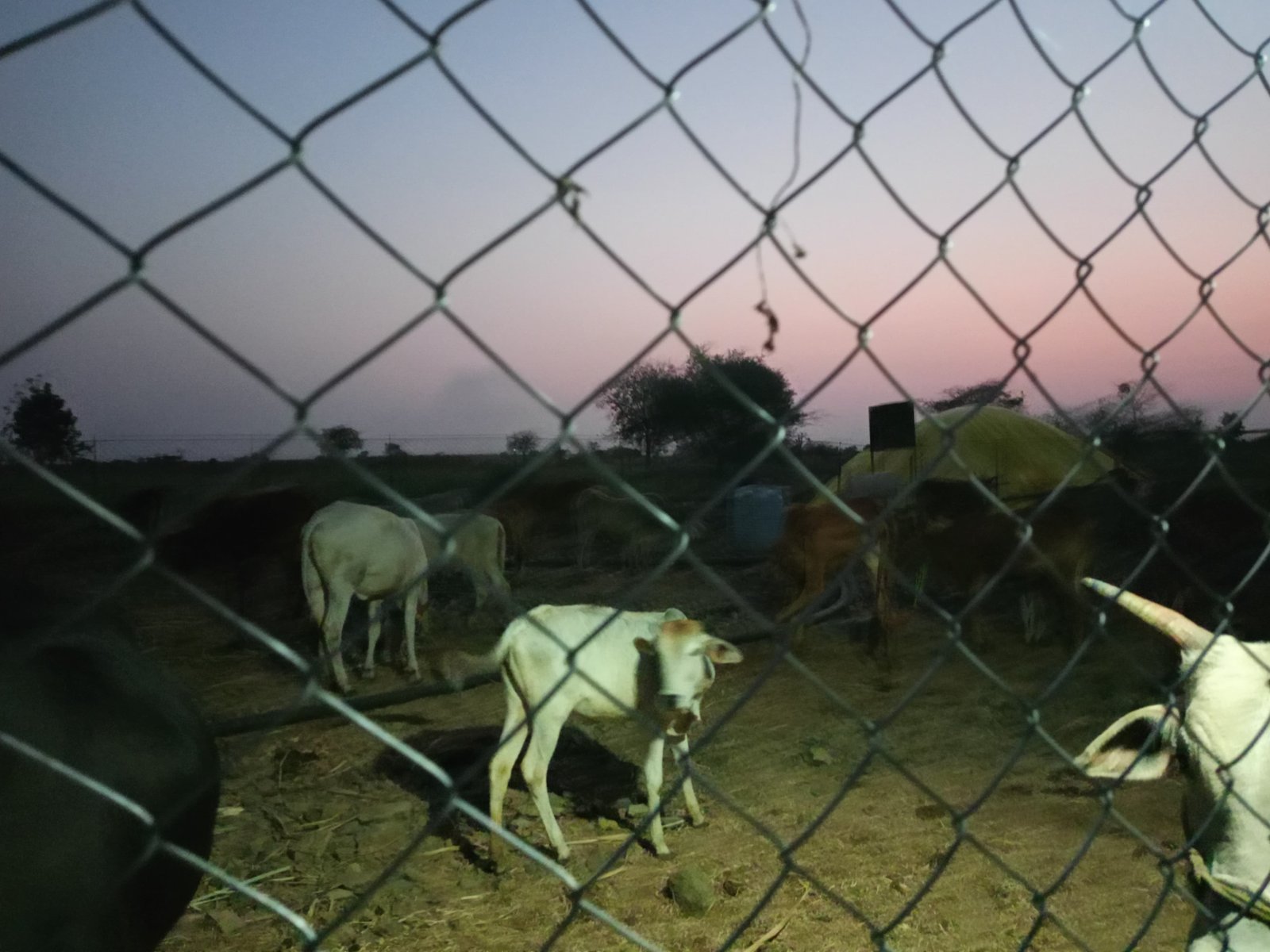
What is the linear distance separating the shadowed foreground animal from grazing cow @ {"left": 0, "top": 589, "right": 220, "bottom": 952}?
83.9 inches

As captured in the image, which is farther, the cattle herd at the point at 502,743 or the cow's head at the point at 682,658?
the cow's head at the point at 682,658

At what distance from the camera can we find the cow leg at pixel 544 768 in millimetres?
4637

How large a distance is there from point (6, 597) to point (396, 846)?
2.95m

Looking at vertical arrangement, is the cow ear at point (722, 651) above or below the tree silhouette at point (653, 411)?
below

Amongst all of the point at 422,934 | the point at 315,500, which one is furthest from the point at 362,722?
the point at 315,500

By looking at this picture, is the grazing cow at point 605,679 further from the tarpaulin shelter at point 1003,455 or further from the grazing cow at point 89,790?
the tarpaulin shelter at point 1003,455

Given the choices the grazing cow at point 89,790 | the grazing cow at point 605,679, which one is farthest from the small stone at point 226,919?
the grazing cow at point 89,790

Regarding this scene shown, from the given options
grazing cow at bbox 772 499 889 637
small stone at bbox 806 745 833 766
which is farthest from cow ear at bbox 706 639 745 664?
grazing cow at bbox 772 499 889 637

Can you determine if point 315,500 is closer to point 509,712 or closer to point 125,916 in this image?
point 509,712

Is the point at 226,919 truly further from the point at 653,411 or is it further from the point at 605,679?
the point at 653,411

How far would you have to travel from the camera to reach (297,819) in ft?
16.7

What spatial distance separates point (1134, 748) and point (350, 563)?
23.3 feet

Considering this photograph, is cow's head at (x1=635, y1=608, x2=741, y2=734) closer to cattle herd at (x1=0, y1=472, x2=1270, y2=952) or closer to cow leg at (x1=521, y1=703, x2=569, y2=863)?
cattle herd at (x1=0, y1=472, x2=1270, y2=952)

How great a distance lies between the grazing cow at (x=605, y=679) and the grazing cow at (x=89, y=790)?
218 cm
